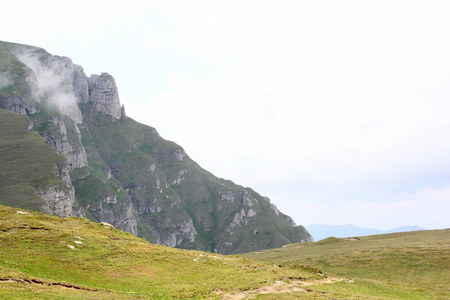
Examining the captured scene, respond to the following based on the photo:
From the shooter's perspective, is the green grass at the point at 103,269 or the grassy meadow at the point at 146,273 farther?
the grassy meadow at the point at 146,273

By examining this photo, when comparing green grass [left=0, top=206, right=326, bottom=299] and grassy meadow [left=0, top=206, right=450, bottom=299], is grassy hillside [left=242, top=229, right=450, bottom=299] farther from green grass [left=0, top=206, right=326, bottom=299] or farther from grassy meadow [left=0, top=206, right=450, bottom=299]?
green grass [left=0, top=206, right=326, bottom=299]

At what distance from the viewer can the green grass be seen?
31.0 m

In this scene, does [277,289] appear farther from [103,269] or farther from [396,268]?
[396,268]

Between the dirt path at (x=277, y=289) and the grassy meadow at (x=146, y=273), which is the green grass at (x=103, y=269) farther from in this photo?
the dirt path at (x=277, y=289)

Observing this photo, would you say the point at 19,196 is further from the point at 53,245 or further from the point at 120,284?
the point at 120,284

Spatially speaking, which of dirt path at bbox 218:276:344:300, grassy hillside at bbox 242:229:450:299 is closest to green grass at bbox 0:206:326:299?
dirt path at bbox 218:276:344:300

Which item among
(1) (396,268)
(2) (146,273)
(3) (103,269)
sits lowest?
(2) (146,273)

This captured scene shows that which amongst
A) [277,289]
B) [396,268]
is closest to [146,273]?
[277,289]

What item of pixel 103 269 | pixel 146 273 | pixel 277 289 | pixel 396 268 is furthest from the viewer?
pixel 396 268

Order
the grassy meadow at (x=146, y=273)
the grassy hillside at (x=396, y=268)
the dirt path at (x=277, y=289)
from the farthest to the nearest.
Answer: the grassy hillside at (x=396, y=268)
the dirt path at (x=277, y=289)
the grassy meadow at (x=146, y=273)

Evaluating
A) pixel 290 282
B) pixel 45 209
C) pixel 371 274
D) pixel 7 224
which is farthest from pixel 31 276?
pixel 45 209

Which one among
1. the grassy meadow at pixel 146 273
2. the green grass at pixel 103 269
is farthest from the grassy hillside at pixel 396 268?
the green grass at pixel 103 269

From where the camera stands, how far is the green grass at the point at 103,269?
31.0m

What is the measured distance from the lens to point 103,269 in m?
38.0
